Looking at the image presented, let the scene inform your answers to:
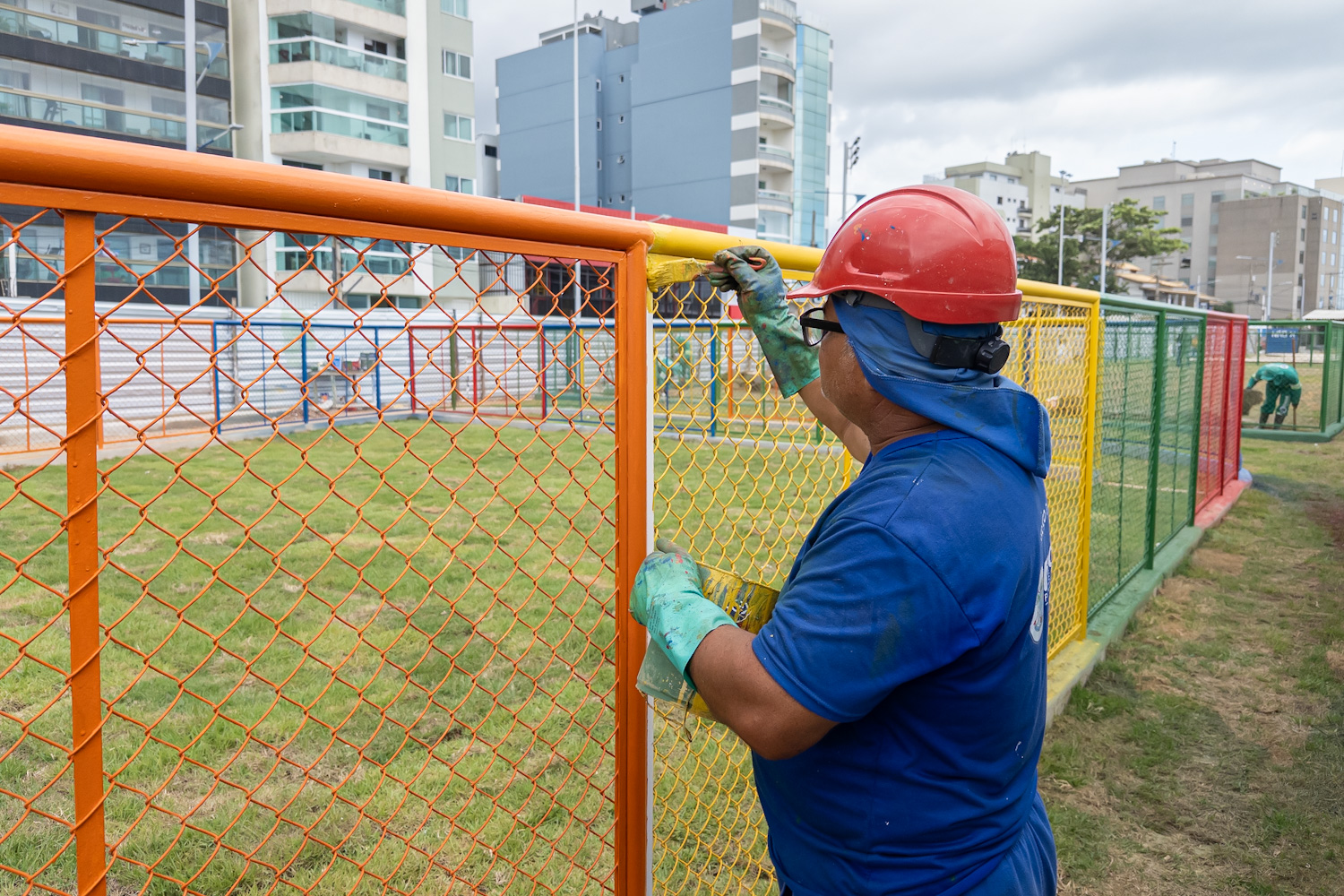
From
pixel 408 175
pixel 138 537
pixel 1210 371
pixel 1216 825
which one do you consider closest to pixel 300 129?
pixel 408 175

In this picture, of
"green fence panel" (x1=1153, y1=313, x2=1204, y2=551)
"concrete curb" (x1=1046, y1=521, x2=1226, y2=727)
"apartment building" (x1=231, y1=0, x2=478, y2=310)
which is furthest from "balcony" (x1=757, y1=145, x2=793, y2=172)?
"concrete curb" (x1=1046, y1=521, x2=1226, y2=727)

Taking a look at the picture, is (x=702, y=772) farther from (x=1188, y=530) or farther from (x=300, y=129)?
(x=300, y=129)

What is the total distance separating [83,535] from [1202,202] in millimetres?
126931

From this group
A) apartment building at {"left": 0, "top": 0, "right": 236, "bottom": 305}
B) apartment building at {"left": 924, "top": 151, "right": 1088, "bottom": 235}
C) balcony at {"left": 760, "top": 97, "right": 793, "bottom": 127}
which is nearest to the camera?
apartment building at {"left": 0, "top": 0, "right": 236, "bottom": 305}

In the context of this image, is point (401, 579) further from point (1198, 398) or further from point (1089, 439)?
point (1198, 398)

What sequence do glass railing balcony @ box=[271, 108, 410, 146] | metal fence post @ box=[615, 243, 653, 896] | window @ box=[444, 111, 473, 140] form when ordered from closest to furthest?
1. metal fence post @ box=[615, 243, 653, 896]
2. glass railing balcony @ box=[271, 108, 410, 146]
3. window @ box=[444, 111, 473, 140]

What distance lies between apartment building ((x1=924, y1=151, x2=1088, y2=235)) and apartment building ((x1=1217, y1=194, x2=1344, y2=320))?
18655 millimetres

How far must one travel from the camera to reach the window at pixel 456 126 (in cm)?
4159

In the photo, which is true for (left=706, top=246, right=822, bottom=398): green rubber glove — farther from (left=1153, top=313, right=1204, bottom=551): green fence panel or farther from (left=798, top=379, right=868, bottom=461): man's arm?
(left=1153, top=313, right=1204, bottom=551): green fence panel

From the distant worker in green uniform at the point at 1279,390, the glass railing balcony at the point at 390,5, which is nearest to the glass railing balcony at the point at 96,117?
the glass railing balcony at the point at 390,5

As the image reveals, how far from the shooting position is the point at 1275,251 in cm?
9856

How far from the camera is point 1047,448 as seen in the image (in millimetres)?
1641

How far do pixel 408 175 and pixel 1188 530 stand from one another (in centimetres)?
3915

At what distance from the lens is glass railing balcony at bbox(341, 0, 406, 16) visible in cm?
3888
